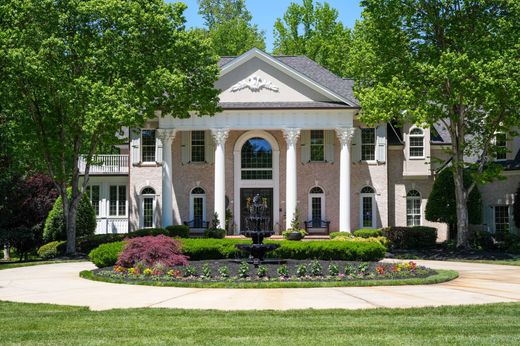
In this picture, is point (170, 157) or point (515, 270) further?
point (170, 157)

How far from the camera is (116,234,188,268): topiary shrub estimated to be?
71.7 ft

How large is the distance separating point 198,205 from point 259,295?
88.8ft

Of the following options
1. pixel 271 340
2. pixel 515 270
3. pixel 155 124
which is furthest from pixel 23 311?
pixel 155 124

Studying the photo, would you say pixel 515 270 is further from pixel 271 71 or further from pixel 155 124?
pixel 155 124

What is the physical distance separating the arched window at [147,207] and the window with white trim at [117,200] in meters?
2.45

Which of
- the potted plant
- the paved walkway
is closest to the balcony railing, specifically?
the potted plant

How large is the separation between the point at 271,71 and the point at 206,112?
5875mm

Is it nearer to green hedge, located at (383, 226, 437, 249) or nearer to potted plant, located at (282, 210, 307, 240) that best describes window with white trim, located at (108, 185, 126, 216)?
potted plant, located at (282, 210, 307, 240)

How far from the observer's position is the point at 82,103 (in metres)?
31.7

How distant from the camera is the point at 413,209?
43.3m

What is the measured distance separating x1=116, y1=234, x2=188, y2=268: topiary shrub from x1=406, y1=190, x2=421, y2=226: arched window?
925 inches

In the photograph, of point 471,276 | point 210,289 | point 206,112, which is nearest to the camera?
point 210,289

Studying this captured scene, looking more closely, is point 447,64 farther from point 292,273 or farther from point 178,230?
point 178,230

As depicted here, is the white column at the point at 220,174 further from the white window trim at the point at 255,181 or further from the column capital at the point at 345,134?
the column capital at the point at 345,134
